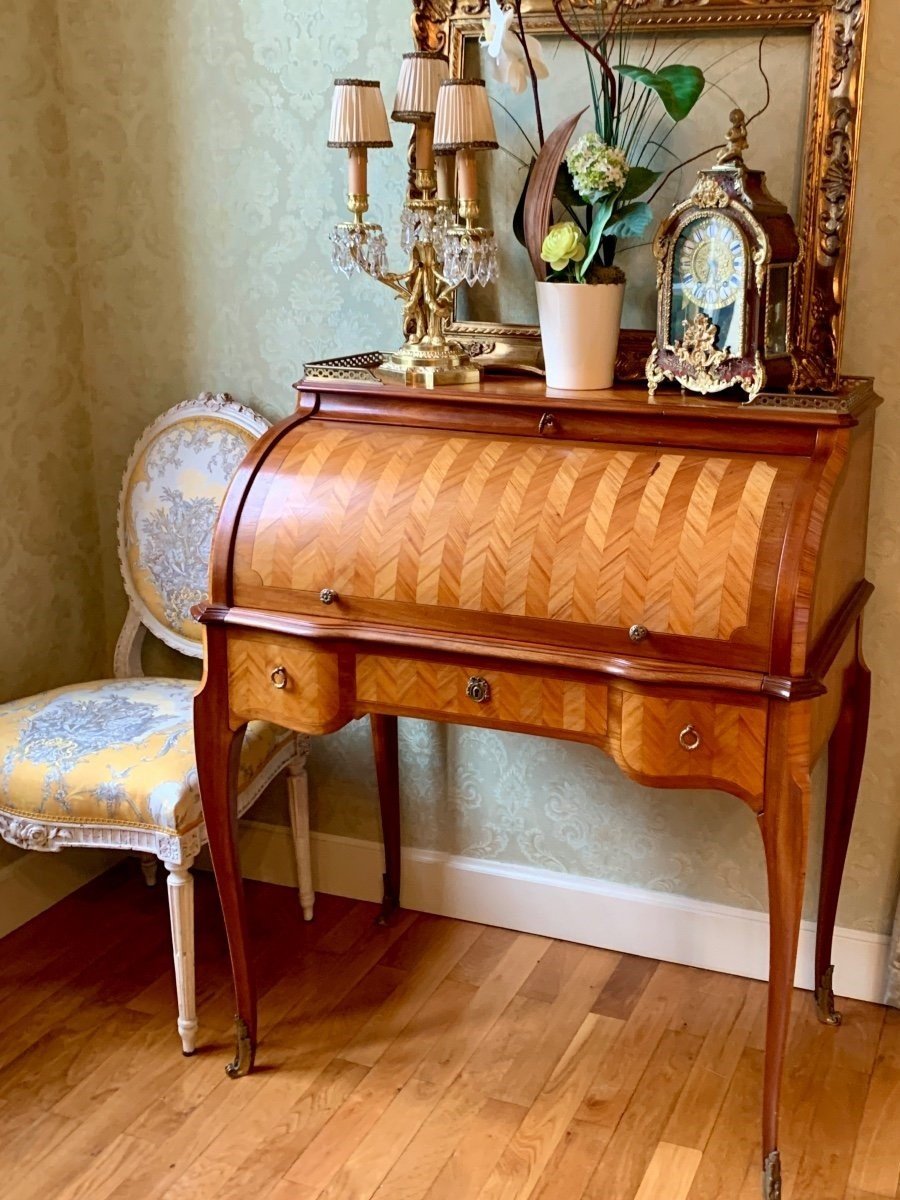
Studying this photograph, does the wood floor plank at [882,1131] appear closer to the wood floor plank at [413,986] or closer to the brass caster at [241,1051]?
the wood floor plank at [413,986]

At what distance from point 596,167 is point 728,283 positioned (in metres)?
0.28

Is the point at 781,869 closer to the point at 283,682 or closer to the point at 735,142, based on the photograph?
the point at 283,682

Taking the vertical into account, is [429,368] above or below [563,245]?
below

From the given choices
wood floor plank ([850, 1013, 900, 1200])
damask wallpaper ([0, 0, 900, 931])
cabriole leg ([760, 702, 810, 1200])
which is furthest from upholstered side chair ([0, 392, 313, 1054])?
wood floor plank ([850, 1013, 900, 1200])

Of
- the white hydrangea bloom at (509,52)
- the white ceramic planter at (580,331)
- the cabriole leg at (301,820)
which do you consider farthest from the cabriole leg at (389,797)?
the white hydrangea bloom at (509,52)

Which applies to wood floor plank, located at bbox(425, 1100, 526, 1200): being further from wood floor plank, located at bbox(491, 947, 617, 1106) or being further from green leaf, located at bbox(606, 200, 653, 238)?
green leaf, located at bbox(606, 200, 653, 238)

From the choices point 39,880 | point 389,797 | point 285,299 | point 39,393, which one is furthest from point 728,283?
point 39,880

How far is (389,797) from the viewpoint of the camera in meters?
2.59

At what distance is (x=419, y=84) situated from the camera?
2.07 metres

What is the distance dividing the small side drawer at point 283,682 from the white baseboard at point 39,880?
0.92 meters

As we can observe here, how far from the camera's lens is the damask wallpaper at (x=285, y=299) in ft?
7.68

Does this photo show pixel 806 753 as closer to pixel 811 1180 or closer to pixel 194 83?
pixel 811 1180

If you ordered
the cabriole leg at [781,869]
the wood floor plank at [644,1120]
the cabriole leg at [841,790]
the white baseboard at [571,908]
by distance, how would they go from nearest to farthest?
1. the cabriole leg at [781,869]
2. the wood floor plank at [644,1120]
3. the cabriole leg at [841,790]
4. the white baseboard at [571,908]

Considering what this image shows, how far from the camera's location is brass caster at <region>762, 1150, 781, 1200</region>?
6.10ft
